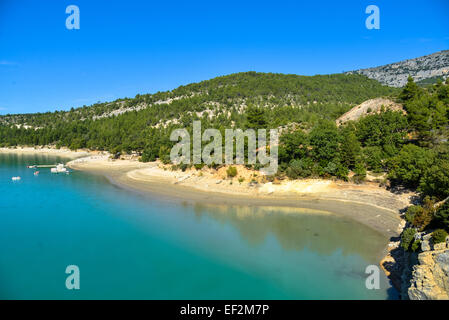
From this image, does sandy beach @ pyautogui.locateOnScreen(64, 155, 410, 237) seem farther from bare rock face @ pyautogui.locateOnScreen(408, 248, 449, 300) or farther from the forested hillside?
bare rock face @ pyautogui.locateOnScreen(408, 248, 449, 300)

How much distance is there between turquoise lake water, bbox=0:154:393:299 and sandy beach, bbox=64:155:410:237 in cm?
184

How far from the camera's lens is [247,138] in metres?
38.8

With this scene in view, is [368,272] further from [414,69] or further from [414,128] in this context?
[414,69]

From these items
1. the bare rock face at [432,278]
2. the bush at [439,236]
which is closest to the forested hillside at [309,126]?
the bush at [439,236]

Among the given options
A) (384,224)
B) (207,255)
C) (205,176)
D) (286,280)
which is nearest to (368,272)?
(286,280)

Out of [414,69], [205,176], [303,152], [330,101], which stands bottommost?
[205,176]

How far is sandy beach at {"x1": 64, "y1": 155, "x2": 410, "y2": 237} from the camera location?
79.2 feet

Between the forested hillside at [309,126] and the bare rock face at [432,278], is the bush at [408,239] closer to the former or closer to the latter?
the forested hillside at [309,126]

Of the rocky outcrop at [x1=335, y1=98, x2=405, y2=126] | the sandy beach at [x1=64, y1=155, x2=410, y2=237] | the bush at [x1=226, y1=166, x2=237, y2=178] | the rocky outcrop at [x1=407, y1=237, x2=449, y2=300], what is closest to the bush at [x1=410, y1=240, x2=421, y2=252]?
the rocky outcrop at [x1=407, y1=237, x2=449, y2=300]

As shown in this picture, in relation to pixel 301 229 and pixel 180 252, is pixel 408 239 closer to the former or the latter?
pixel 301 229

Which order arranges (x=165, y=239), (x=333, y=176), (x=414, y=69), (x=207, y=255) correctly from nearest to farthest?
1. (x=207, y=255)
2. (x=165, y=239)
3. (x=333, y=176)
4. (x=414, y=69)

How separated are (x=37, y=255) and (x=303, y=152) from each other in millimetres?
27619

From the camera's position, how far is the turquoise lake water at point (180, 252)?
14570 millimetres

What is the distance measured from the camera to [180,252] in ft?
61.6
